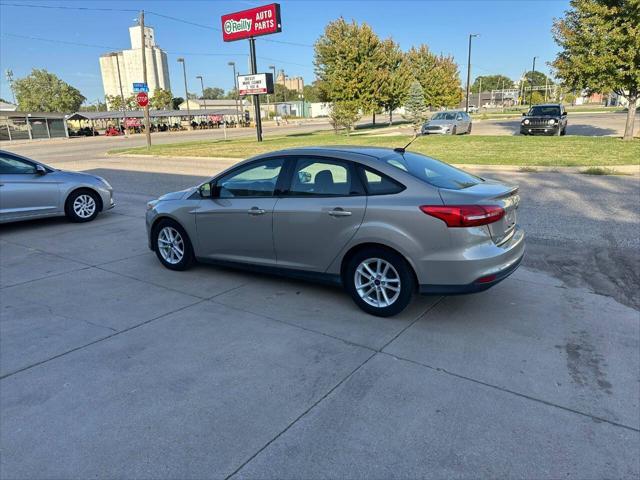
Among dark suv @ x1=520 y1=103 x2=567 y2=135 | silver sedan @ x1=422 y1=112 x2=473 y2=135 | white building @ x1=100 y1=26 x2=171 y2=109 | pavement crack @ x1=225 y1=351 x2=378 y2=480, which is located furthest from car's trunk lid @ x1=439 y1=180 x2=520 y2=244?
white building @ x1=100 y1=26 x2=171 y2=109

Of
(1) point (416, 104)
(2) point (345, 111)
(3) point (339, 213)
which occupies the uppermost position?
(1) point (416, 104)

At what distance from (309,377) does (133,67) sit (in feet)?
415

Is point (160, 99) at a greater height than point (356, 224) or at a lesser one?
greater

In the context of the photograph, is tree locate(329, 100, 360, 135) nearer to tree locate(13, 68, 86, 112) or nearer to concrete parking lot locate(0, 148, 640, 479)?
concrete parking lot locate(0, 148, 640, 479)

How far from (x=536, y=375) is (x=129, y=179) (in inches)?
574

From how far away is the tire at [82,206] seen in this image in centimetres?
886

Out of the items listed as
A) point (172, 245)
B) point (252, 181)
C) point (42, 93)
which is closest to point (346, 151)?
point (252, 181)

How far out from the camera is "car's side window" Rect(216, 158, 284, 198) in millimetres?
5184

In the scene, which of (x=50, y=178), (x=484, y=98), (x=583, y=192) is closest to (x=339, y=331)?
(x=50, y=178)

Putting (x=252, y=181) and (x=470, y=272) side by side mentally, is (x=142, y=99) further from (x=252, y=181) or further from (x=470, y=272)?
(x=470, y=272)

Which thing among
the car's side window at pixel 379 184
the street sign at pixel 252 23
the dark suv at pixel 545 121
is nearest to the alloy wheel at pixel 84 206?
the car's side window at pixel 379 184

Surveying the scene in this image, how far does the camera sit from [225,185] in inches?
219

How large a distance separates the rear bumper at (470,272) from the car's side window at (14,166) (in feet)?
24.8

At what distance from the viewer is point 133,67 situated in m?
114
